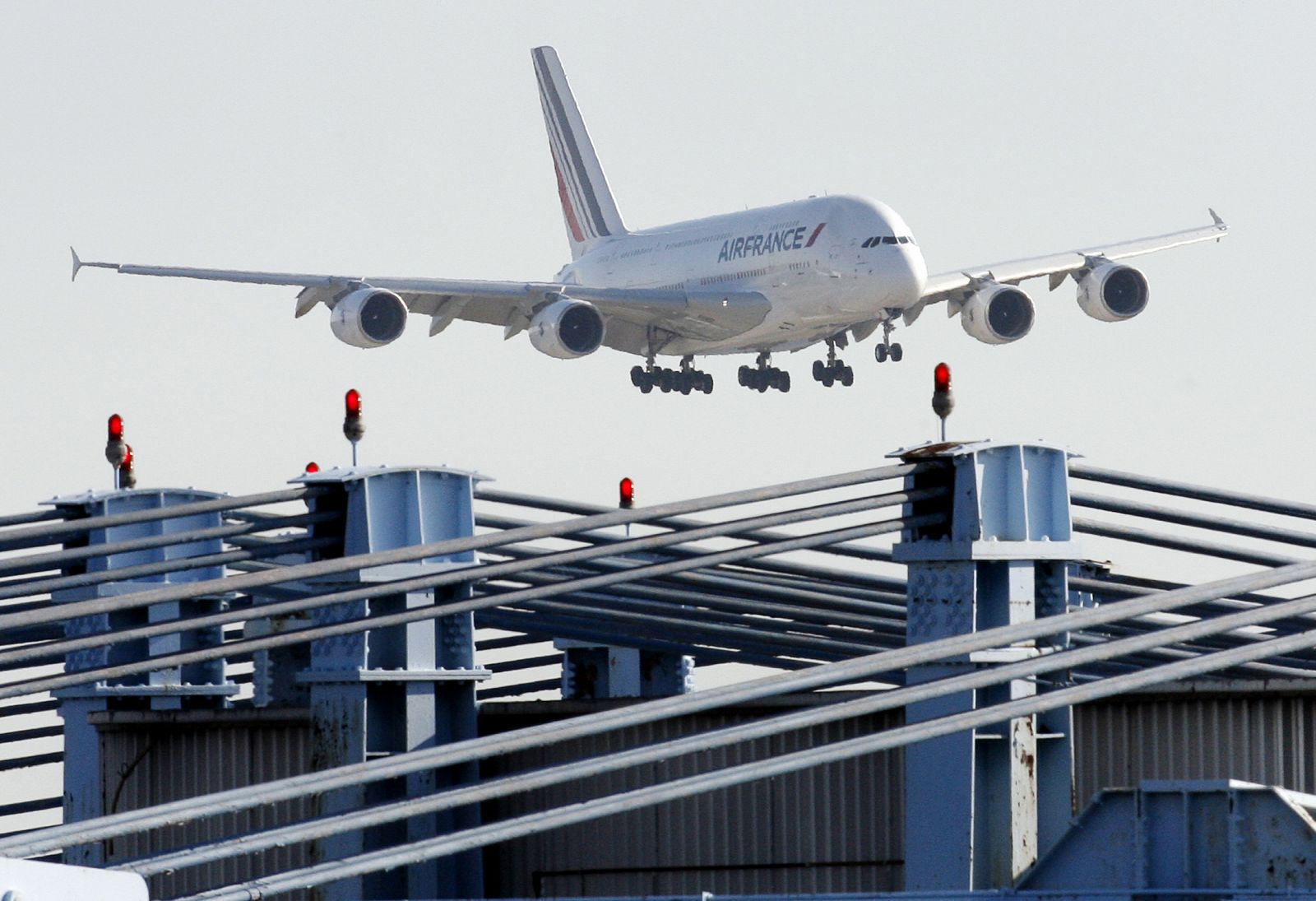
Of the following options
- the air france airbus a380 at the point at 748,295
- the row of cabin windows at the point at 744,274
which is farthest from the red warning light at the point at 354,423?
the row of cabin windows at the point at 744,274

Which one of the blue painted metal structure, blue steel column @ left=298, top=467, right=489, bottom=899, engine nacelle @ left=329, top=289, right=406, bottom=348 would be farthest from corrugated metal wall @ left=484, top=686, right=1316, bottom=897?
engine nacelle @ left=329, top=289, right=406, bottom=348

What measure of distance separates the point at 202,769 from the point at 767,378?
36.4 m

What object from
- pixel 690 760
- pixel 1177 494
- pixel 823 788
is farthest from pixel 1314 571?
pixel 690 760

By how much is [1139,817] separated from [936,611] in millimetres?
2437

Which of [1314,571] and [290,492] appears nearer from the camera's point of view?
[1314,571]

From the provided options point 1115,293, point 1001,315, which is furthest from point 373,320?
point 1115,293

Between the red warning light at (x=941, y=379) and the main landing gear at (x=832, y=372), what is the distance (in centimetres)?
3648

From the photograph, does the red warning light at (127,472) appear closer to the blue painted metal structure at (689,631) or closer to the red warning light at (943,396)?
the blue painted metal structure at (689,631)

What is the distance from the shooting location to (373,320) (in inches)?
1657

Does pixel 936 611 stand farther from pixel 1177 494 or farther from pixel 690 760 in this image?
pixel 690 760

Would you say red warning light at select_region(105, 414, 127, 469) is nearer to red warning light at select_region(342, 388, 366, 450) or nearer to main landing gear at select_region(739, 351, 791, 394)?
red warning light at select_region(342, 388, 366, 450)

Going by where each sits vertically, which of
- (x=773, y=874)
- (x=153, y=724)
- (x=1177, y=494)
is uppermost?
(x=1177, y=494)

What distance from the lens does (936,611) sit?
11.6 metres

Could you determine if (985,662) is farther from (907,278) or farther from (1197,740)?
(907,278)
